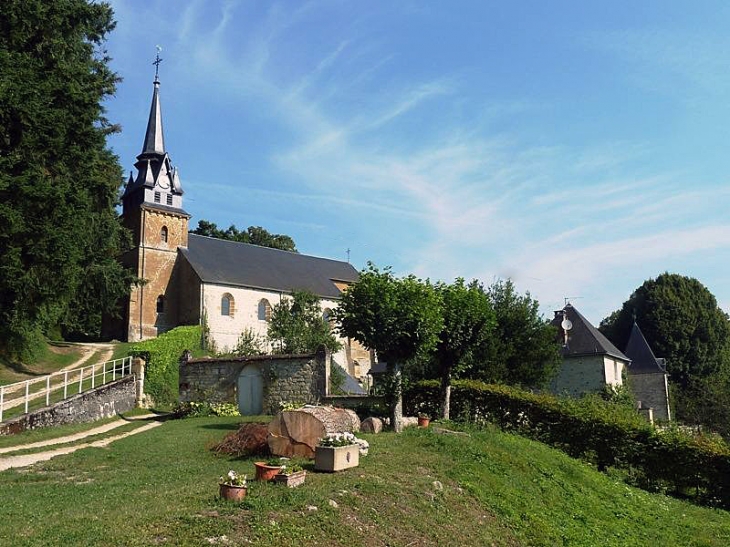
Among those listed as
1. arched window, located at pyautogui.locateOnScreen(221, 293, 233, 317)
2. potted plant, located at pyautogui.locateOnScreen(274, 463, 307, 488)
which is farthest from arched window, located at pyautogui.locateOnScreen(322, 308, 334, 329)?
potted plant, located at pyautogui.locateOnScreen(274, 463, 307, 488)

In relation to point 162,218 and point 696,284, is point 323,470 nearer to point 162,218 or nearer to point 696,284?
point 162,218

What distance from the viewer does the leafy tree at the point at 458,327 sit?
797 inches

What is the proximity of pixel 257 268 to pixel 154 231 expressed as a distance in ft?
26.0

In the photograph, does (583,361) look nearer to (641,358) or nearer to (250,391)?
(641,358)

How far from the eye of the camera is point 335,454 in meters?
10.3

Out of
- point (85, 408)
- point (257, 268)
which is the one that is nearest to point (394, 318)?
point (85, 408)

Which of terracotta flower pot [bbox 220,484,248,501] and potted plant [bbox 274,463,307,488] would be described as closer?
terracotta flower pot [bbox 220,484,248,501]

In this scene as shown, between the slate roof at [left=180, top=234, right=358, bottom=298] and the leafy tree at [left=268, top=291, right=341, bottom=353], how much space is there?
5.45 m

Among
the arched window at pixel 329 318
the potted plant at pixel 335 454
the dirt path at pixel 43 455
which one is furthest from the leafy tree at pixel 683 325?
the potted plant at pixel 335 454

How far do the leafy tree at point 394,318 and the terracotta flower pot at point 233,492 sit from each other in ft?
30.3

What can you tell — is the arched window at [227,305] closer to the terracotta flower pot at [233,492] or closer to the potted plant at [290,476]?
the potted plant at [290,476]

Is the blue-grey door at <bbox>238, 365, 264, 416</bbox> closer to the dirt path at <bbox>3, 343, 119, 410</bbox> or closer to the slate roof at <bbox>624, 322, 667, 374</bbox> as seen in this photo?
the dirt path at <bbox>3, 343, 119, 410</bbox>

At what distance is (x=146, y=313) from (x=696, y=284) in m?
48.5

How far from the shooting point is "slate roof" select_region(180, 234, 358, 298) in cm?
4594
